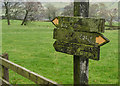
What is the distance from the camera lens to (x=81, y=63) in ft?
11.5

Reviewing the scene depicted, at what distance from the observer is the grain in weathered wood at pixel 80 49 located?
3.21 metres

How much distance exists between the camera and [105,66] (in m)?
10.1

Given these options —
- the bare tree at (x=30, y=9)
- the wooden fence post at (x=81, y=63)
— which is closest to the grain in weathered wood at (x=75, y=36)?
the wooden fence post at (x=81, y=63)

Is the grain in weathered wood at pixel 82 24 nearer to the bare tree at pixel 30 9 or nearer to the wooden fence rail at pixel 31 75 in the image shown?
the wooden fence rail at pixel 31 75

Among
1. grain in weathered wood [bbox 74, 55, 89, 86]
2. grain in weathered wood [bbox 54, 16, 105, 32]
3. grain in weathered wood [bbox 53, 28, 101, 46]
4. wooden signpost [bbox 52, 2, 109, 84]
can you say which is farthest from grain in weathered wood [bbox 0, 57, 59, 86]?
grain in weathered wood [bbox 54, 16, 105, 32]

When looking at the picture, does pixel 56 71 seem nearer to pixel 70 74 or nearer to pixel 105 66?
pixel 70 74

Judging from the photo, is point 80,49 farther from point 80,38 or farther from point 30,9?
point 30,9

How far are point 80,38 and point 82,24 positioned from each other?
267 millimetres

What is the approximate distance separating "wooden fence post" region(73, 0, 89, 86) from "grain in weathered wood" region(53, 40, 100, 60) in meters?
0.19

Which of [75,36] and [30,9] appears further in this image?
[30,9]

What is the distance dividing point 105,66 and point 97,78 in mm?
2169

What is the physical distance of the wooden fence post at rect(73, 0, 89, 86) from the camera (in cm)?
346

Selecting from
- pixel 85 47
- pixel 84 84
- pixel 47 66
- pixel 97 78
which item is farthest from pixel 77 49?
pixel 47 66

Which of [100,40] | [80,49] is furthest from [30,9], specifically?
[100,40]
